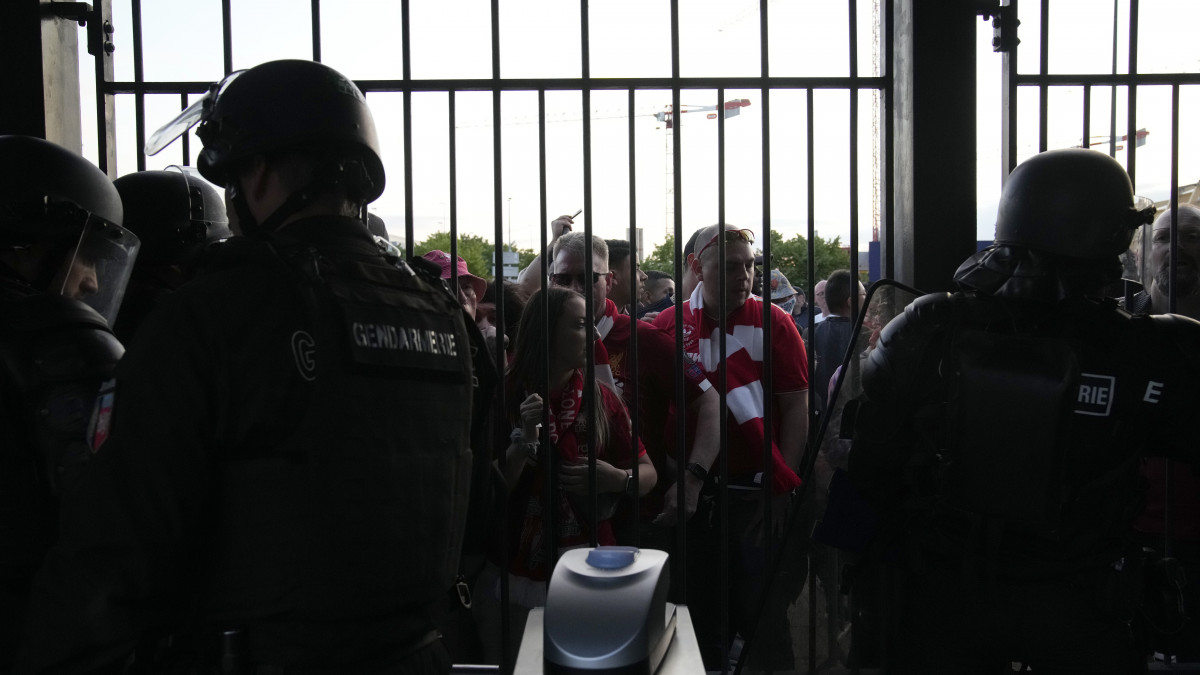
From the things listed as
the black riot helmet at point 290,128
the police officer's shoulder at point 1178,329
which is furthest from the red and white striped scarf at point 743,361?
the black riot helmet at point 290,128

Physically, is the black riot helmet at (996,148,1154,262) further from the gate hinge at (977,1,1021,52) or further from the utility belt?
the utility belt

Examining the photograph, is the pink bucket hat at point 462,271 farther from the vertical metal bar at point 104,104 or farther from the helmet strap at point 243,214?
the helmet strap at point 243,214

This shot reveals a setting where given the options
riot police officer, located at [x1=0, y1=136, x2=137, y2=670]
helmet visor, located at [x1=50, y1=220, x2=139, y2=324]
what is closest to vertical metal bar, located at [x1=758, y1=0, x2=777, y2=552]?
helmet visor, located at [x1=50, y1=220, x2=139, y2=324]

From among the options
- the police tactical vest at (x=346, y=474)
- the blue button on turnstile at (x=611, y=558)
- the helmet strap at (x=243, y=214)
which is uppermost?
the helmet strap at (x=243, y=214)

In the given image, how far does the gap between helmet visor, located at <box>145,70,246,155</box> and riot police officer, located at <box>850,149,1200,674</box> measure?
158 centimetres

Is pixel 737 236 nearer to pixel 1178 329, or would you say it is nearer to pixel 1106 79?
pixel 1106 79

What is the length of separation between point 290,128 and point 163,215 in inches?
48.1

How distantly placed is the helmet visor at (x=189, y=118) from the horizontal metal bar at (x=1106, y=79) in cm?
229

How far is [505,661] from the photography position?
9.29ft

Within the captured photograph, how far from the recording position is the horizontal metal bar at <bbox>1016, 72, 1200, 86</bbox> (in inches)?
115

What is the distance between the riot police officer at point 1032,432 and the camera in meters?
2.18

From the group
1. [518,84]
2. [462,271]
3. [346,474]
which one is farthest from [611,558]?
[462,271]

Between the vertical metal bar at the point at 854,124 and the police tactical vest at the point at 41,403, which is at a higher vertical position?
the vertical metal bar at the point at 854,124

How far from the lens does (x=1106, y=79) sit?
9.75 ft
